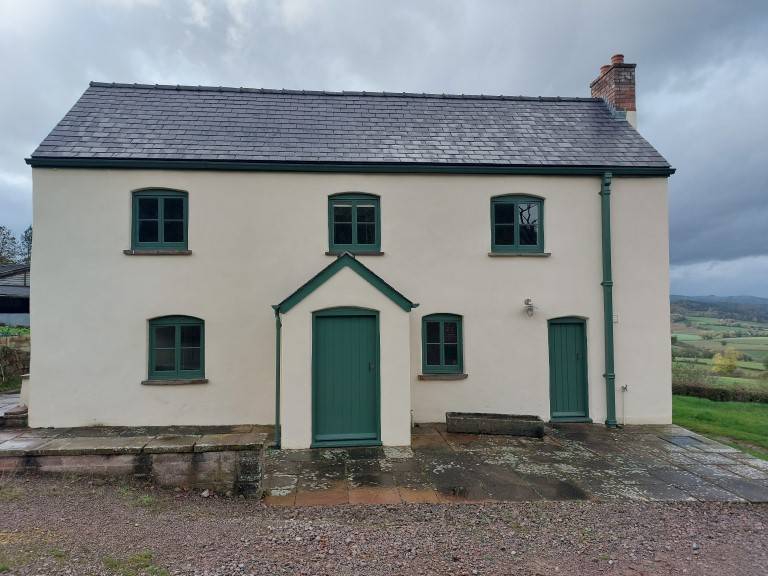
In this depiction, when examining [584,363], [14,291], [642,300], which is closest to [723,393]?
[642,300]

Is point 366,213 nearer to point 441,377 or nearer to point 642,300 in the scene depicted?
point 441,377

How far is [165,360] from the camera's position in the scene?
910cm

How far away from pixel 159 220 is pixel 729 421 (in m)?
14.0

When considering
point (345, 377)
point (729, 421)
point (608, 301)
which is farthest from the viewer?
point (729, 421)

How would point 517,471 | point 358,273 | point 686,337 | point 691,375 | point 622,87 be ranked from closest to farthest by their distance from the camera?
point 517,471 < point 358,273 < point 622,87 < point 691,375 < point 686,337

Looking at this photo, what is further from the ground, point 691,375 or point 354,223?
point 354,223

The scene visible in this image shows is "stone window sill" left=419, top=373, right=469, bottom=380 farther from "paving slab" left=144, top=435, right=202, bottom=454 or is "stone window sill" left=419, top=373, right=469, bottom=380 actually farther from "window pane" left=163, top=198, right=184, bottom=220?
"window pane" left=163, top=198, right=184, bottom=220

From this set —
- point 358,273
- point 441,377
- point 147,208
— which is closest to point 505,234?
point 441,377

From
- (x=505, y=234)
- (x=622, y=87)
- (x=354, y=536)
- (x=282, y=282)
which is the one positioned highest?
(x=622, y=87)

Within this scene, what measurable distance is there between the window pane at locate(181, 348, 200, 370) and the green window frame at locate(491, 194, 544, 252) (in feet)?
23.2

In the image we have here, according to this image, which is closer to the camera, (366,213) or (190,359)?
(190,359)

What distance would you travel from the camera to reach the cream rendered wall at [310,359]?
303 inches

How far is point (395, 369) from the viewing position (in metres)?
7.94

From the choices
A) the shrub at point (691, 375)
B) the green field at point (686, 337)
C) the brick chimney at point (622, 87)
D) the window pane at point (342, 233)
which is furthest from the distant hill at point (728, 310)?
the window pane at point (342, 233)
